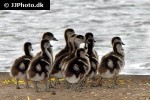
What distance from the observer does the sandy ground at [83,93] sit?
924 centimetres

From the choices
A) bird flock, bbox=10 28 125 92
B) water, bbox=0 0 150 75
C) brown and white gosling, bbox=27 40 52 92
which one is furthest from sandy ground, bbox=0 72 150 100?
water, bbox=0 0 150 75

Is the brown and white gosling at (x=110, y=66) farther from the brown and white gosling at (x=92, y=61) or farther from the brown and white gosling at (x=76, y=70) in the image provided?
the brown and white gosling at (x=76, y=70)

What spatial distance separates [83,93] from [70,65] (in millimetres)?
503

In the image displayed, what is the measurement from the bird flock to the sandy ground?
15 centimetres

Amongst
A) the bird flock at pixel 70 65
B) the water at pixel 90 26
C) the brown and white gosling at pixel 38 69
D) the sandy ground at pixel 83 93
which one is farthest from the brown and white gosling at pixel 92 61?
the water at pixel 90 26

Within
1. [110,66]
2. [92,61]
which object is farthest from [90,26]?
[110,66]

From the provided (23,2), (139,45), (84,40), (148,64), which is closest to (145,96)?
(84,40)

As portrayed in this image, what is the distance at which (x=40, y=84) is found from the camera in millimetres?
10633

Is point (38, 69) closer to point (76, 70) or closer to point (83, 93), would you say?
point (76, 70)

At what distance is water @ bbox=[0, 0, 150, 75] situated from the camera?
13.6 metres

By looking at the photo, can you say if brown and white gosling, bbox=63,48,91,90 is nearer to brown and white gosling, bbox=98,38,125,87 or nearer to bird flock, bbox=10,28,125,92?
bird flock, bbox=10,28,125,92

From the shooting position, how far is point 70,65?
9.61m

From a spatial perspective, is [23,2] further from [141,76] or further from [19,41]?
[141,76]

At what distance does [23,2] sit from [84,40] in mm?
11173
